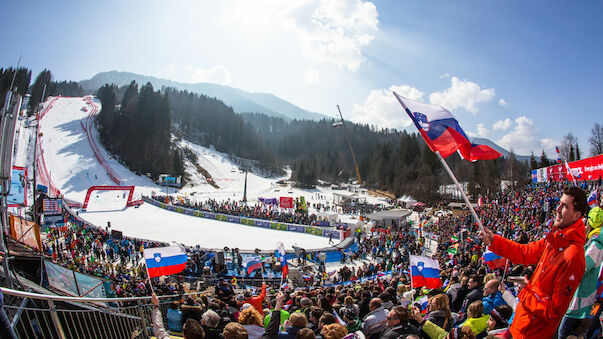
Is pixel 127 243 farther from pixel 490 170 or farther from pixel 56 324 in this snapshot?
pixel 490 170

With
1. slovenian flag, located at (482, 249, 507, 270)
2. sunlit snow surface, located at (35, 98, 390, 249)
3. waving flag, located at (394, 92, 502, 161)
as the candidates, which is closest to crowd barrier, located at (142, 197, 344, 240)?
sunlit snow surface, located at (35, 98, 390, 249)

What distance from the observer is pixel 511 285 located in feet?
19.4

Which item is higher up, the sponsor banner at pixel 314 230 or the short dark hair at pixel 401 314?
the short dark hair at pixel 401 314

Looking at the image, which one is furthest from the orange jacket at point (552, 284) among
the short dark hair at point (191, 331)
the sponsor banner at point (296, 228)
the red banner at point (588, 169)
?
the sponsor banner at point (296, 228)

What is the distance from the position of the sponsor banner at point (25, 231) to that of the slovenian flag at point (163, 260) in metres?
7.44

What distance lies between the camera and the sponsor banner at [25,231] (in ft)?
40.8

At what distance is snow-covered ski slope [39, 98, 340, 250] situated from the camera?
2898 cm

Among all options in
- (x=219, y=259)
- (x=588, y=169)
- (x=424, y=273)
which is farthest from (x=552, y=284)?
(x=588, y=169)

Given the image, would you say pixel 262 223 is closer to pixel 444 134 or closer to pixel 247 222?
pixel 247 222

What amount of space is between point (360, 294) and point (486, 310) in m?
2.90

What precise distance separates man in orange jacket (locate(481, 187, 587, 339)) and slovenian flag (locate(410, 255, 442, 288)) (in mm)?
5108

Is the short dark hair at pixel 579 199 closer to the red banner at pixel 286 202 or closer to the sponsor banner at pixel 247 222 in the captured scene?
the sponsor banner at pixel 247 222

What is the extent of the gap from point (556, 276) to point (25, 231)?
16380 millimetres

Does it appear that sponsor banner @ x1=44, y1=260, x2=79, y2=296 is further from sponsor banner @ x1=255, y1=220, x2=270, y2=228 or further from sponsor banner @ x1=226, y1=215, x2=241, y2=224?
sponsor banner @ x1=226, y1=215, x2=241, y2=224
